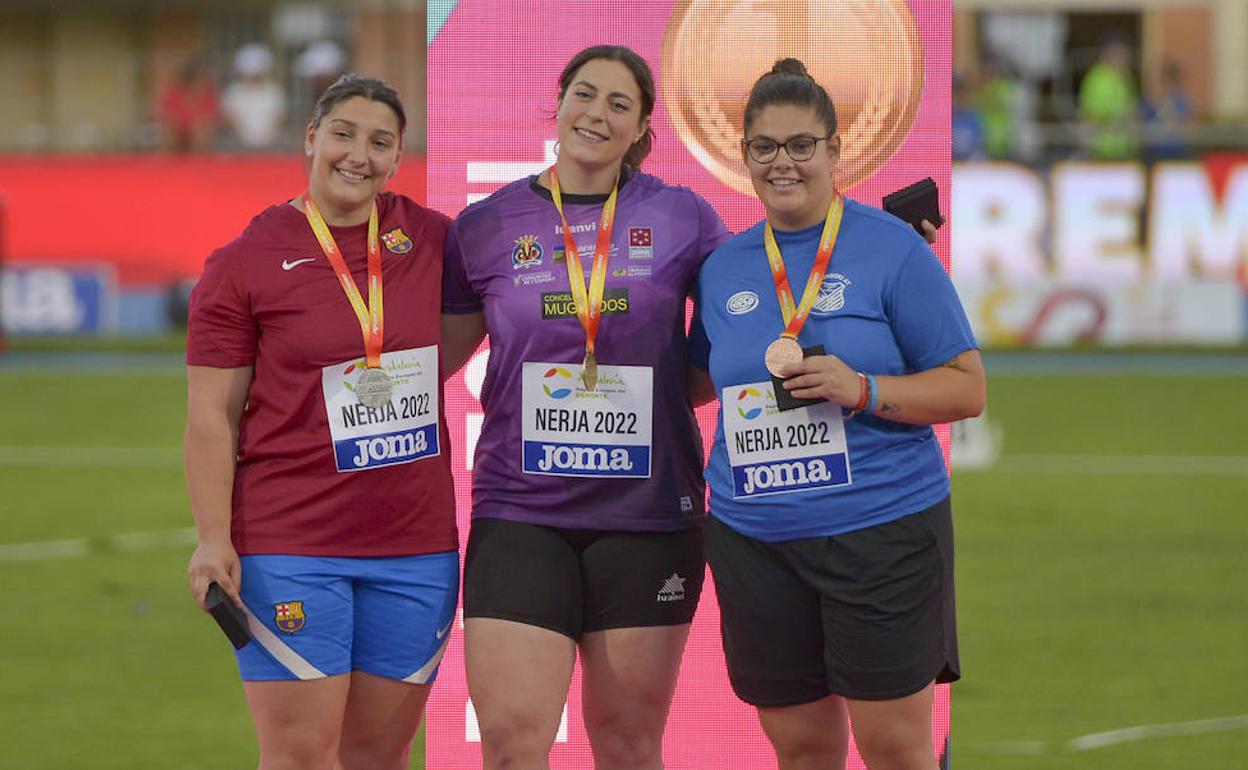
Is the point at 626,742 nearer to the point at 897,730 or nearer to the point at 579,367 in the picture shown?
the point at 897,730

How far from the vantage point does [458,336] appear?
15.0ft

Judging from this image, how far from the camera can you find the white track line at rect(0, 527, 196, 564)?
395 inches

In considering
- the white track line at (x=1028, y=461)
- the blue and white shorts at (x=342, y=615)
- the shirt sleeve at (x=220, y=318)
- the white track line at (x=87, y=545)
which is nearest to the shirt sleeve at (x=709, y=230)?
the blue and white shorts at (x=342, y=615)

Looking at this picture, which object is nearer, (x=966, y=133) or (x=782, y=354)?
(x=782, y=354)

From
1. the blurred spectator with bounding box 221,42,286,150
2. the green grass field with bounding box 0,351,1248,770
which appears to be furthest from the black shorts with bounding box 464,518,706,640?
the blurred spectator with bounding box 221,42,286,150

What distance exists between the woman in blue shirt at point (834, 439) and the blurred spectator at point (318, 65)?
60.1 ft

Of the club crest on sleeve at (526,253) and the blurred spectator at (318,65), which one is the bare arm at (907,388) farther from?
the blurred spectator at (318,65)

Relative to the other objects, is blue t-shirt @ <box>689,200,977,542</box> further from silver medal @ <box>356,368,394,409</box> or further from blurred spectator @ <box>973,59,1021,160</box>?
blurred spectator @ <box>973,59,1021,160</box>

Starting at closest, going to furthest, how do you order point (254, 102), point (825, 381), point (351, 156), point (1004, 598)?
point (825, 381) < point (351, 156) < point (1004, 598) < point (254, 102)

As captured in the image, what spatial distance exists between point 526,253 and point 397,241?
0.30 meters

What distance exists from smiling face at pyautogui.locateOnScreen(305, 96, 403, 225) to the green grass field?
2.74 meters

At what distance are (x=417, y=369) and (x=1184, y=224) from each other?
578 inches

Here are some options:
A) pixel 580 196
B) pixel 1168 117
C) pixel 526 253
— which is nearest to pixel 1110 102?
pixel 1168 117

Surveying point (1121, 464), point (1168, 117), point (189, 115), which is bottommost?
point (1121, 464)
